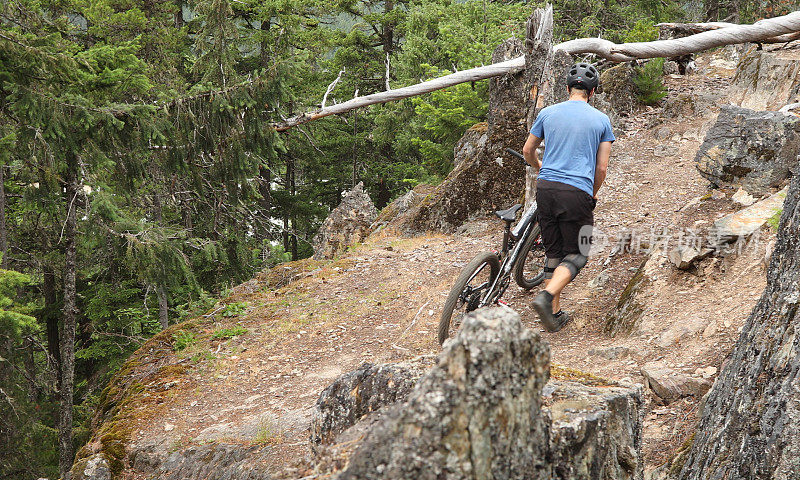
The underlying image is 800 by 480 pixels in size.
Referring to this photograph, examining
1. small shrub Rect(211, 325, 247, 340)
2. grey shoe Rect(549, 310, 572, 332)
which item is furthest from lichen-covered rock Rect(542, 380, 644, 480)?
small shrub Rect(211, 325, 247, 340)

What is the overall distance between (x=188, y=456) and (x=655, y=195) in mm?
7304

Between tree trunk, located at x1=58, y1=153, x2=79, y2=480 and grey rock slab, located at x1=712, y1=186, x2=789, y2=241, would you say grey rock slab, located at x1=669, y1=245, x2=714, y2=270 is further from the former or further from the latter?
tree trunk, located at x1=58, y1=153, x2=79, y2=480

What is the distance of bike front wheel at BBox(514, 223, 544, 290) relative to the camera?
5.57m

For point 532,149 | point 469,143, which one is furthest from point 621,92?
point 532,149

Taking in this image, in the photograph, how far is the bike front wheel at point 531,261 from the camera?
557 centimetres

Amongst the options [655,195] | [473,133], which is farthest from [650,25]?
[655,195]

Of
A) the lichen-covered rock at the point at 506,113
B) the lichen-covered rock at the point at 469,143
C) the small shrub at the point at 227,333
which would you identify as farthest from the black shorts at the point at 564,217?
the lichen-covered rock at the point at 469,143

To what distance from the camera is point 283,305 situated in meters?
8.50

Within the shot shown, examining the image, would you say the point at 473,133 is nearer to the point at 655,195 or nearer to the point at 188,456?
the point at 655,195

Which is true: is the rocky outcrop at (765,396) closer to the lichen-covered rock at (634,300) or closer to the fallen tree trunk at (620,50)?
the lichen-covered rock at (634,300)

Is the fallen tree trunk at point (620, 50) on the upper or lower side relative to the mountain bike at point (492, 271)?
upper

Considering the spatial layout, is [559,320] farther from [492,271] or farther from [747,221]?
[747,221]

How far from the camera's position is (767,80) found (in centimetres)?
1006

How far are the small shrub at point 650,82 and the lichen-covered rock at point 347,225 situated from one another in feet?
22.5
